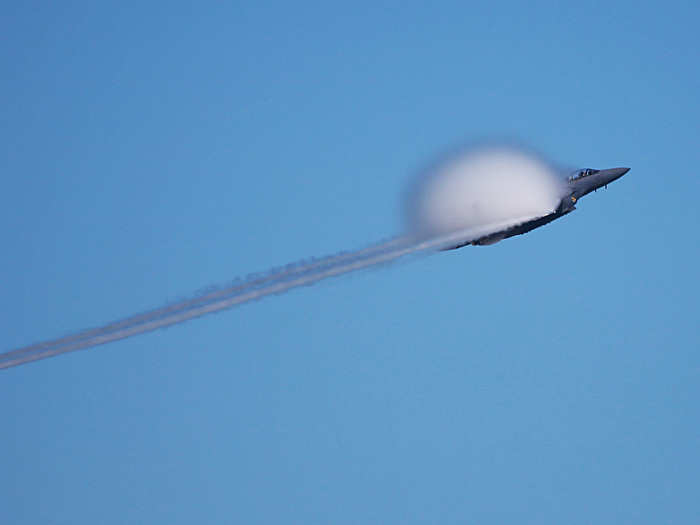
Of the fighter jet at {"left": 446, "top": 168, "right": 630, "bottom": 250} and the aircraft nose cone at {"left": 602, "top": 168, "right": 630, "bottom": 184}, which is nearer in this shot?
the fighter jet at {"left": 446, "top": 168, "right": 630, "bottom": 250}

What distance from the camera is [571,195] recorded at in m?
60.8

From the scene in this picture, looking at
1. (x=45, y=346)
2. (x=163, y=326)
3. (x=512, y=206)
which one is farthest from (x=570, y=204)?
(x=45, y=346)

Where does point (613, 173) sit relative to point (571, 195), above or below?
above

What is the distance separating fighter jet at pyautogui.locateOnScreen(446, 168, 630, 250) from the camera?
57.8 metres

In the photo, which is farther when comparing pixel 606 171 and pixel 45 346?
pixel 606 171

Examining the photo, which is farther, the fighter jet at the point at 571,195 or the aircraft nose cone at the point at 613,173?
the aircraft nose cone at the point at 613,173

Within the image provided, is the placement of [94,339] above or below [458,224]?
below

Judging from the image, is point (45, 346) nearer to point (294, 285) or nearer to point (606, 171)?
point (294, 285)

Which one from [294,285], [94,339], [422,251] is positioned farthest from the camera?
[422,251]

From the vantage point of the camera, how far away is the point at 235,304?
52.8 metres

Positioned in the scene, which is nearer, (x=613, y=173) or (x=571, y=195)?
(x=571, y=195)

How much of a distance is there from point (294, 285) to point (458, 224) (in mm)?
10985

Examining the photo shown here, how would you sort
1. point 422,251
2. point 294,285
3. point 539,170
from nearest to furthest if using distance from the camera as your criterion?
point 294,285 → point 422,251 → point 539,170

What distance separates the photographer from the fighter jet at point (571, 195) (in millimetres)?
57812
